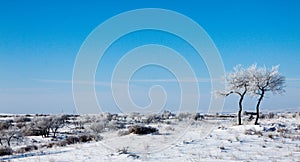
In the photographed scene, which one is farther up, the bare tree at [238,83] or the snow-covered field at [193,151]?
the bare tree at [238,83]

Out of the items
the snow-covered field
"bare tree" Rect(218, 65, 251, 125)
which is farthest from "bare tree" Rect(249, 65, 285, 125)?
the snow-covered field

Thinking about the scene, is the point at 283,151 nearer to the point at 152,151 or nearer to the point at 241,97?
the point at 152,151

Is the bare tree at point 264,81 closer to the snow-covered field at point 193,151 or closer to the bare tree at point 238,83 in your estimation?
the bare tree at point 238,83

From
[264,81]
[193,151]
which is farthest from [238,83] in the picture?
[193,151]

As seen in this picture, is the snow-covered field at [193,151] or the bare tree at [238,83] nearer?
the snow-covered field at [193,151]

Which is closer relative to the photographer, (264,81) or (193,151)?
(193,151)

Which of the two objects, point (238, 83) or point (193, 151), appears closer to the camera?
point (193, 151)

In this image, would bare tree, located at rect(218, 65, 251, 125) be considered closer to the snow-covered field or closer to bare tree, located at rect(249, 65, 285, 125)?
bare tree, located at rect(249, 65, 285, 125)

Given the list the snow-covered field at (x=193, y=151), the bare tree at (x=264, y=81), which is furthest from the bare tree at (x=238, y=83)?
the snow-covered field at (x=193, y=151)

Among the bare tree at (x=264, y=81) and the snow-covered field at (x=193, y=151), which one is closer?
the snow-covered field at (x=193, y=151)

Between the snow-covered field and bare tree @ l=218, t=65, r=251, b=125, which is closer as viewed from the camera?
the snow-covered field

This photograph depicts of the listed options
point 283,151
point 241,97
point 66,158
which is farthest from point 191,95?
point 241,97

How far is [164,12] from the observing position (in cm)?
1872

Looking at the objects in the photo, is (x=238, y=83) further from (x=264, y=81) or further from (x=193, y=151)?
(x=193, y=151)
